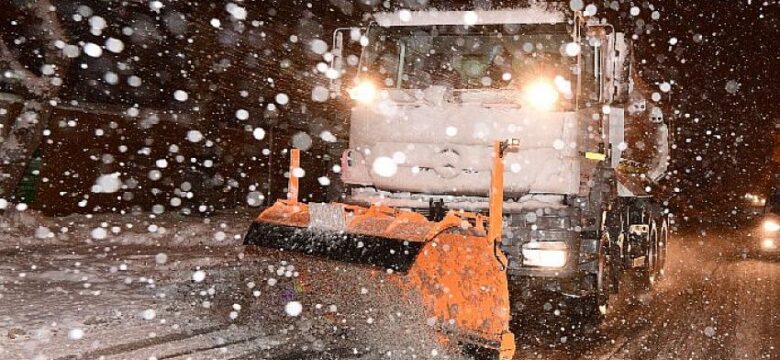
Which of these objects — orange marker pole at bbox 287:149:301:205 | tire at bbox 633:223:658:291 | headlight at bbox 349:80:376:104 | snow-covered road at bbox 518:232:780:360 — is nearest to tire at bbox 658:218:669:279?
snow-covered road at bbox 518:232:780:360

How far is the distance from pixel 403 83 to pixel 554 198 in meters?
1.99

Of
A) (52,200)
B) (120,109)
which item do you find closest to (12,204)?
(52,200)

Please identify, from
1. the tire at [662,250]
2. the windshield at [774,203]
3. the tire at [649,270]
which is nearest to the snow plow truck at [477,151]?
the tire at [649,270]

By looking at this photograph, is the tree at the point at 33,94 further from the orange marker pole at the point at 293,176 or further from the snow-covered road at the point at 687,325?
the snow-covered road at the point at 687,325

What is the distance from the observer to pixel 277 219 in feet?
19.4

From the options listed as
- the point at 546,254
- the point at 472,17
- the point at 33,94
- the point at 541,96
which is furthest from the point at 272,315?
the point at 33,94

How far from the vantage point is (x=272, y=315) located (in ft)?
19.5

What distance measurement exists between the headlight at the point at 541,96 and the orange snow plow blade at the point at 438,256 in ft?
4.79

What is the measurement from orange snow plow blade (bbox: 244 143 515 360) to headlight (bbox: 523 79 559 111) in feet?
4.79

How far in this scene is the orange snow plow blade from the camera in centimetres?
474

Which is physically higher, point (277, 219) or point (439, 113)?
point (439, 113)

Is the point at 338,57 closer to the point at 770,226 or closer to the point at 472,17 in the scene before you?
the point at 472,17

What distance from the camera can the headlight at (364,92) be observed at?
271 inches

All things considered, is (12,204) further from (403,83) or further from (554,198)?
(554,198)
